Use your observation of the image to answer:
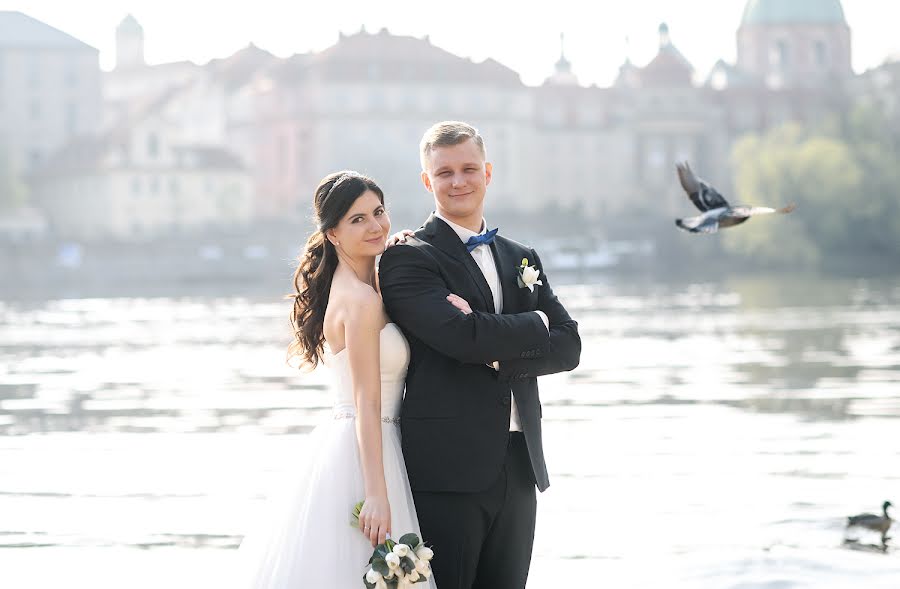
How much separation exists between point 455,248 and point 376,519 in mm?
764

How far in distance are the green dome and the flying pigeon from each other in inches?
4544

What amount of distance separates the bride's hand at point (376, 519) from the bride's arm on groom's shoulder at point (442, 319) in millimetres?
437

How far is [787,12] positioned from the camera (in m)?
119

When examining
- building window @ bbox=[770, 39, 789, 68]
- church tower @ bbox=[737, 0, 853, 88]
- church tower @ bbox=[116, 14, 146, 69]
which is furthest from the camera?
building window @ bbox=[770, 39, 789, 68]

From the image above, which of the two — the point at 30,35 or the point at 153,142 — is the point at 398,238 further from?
the point at 30,35

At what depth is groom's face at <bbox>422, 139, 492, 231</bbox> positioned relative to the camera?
4.90m

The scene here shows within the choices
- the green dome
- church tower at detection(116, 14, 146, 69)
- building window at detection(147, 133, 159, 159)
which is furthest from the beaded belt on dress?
the green dome

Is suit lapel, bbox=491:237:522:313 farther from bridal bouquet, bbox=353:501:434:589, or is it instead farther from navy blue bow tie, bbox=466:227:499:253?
bridal bouquet, bbox=353:501:434:589

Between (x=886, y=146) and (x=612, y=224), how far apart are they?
45.2 ft

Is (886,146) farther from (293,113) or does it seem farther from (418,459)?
(418,459)

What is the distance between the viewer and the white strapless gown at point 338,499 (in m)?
4.91

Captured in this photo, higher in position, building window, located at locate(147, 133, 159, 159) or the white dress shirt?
building window, located at locate(147, 133, 159, 159)

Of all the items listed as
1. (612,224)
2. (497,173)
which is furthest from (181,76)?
(612,224)

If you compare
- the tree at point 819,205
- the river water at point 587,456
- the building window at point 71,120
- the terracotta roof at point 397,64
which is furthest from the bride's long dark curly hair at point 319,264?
the terracotta roof at point 397,64
